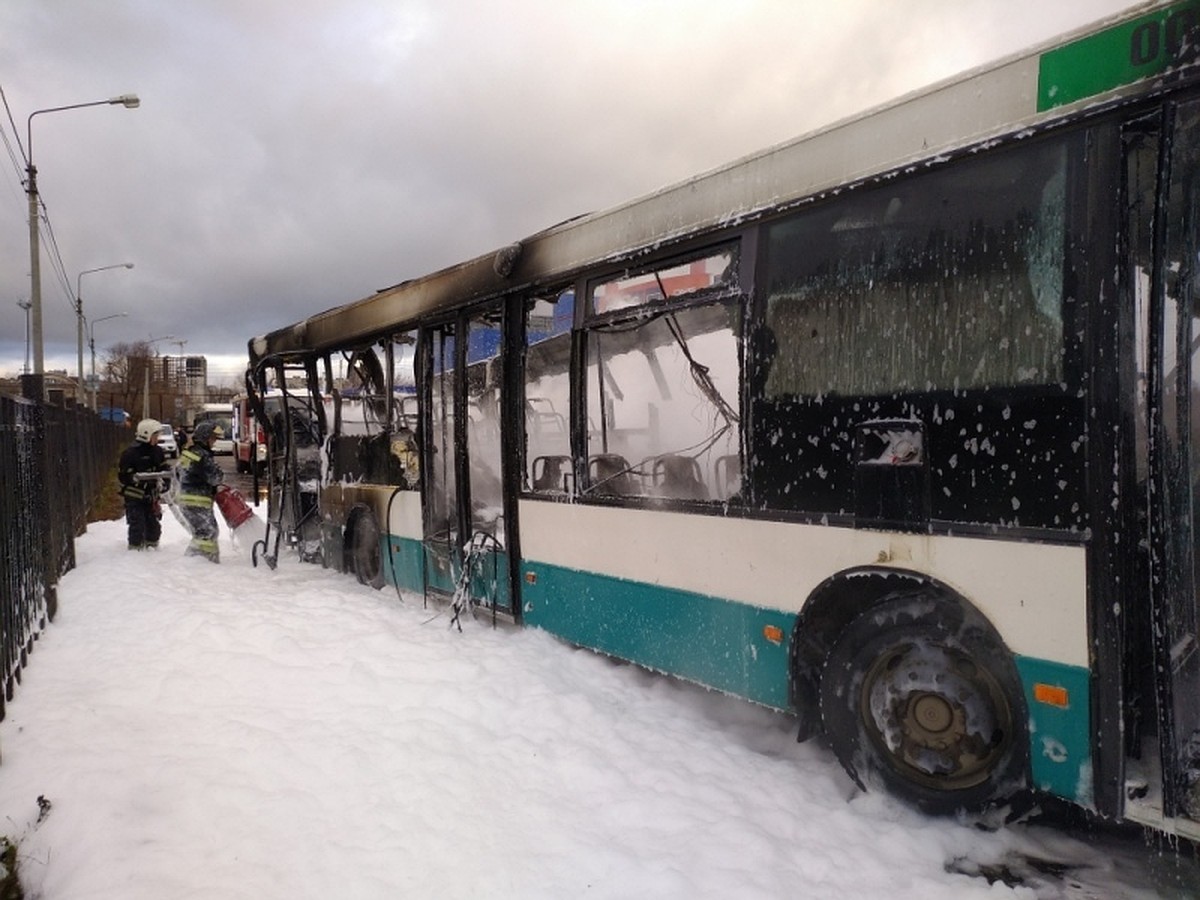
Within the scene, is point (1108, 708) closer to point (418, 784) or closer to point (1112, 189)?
point (1112, 189)

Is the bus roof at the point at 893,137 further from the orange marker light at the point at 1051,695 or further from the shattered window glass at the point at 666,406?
the orange marker light at the point at 1051,695

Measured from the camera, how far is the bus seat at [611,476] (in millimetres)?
A: 4840

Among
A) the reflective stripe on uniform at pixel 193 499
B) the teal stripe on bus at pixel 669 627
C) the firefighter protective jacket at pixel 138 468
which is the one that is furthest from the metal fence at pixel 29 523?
the teal stripe on bus at pixel 669 627

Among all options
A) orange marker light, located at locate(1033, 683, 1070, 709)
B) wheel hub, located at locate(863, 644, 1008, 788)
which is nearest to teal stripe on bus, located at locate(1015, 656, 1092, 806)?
orange marker light, located at locate(1033, 683, 1070, 709)

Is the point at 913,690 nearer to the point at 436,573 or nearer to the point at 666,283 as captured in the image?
the point at 666,283

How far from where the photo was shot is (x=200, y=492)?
9.80m

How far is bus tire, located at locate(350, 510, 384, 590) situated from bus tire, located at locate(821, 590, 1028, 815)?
5.45 metres

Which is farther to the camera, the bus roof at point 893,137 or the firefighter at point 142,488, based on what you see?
the firefighter at point 142,488

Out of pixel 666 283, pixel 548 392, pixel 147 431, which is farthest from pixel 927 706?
pixel 147 431

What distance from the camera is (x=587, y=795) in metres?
3.66

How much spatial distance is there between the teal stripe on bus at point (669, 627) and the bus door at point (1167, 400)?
1.48 meters

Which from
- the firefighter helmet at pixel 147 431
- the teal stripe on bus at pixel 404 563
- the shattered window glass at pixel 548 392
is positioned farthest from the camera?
the firefighter helmet at pixel 147 431

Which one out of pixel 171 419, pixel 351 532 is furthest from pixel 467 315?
pixel 171 419

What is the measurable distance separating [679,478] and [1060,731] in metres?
2.20
